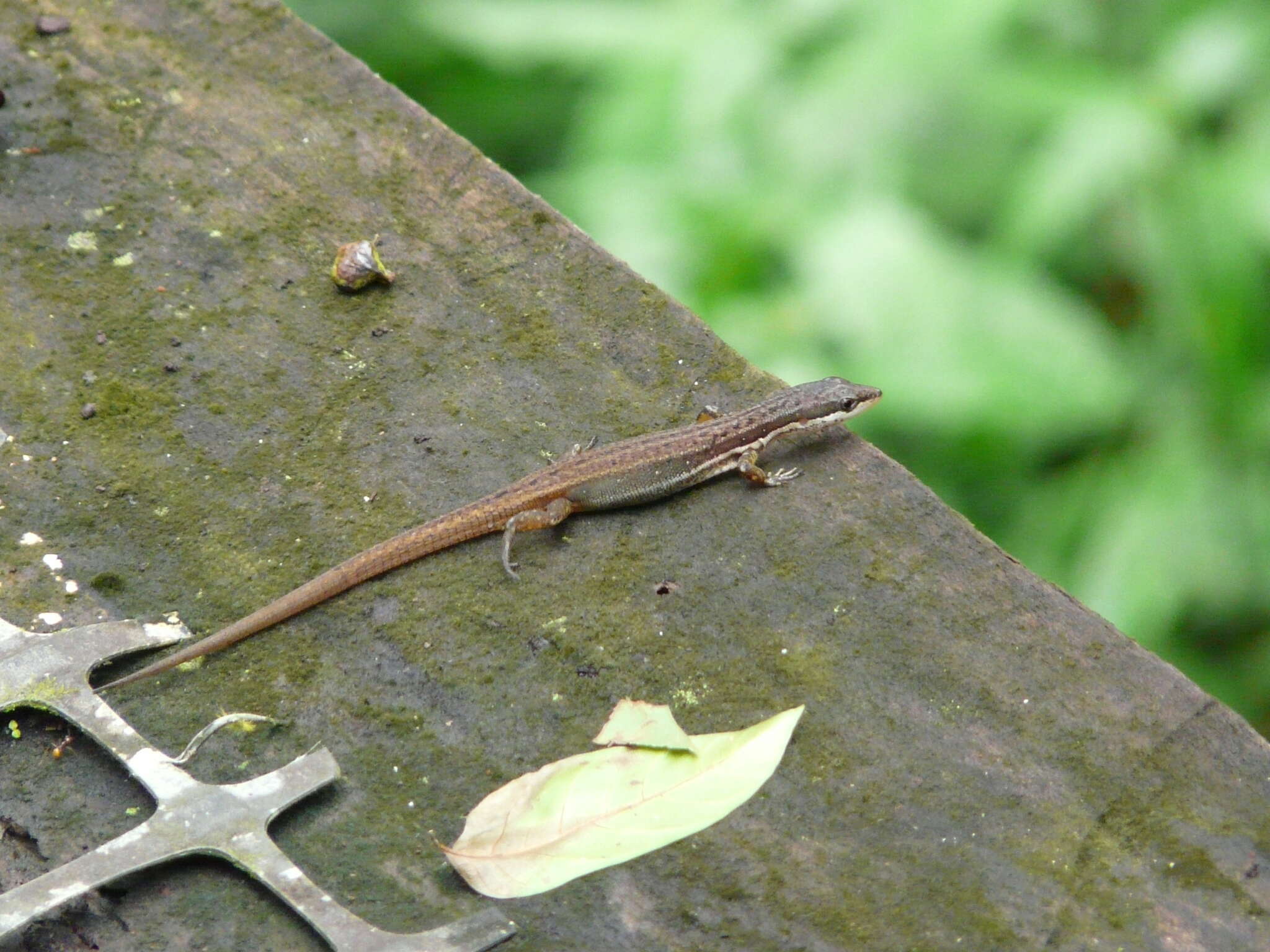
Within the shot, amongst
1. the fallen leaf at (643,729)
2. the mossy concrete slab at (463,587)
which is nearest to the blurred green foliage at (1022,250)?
the mossy concrete slab at (463,587)

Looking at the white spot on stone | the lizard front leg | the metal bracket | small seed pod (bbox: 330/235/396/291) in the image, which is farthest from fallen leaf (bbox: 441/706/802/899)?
the white spot on stone

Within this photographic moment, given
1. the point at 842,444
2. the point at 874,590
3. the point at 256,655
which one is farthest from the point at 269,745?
the point at 842,444

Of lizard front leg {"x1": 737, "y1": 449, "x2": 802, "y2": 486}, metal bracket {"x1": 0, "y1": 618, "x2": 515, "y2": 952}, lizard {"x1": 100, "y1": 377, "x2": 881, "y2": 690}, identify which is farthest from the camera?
lizard front leg {"x1": 737, "y1": 449, "x2": 802, "y2": 486}

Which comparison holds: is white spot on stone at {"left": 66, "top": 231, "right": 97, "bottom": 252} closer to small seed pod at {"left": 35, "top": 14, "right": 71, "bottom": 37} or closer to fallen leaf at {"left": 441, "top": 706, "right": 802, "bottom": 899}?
small seed pod at {"left": 35, "top": 14, "right": 71, "bottom": 37}

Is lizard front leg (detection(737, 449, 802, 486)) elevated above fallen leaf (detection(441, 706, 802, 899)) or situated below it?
above

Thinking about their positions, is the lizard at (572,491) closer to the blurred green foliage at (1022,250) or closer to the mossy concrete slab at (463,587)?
the mossy concrete slab at (463,587)

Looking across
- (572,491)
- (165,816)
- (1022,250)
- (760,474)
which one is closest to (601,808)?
(165,816)

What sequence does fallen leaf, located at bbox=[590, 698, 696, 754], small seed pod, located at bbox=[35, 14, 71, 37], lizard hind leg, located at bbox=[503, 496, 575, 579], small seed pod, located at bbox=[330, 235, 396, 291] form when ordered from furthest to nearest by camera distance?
small seed pod, located at bbox=[35, 14, 71, 37]
small seed pod, located at bbox=[330, 235, 396, 291]
lizard hind leg, located at bbox=[503, 496, 575, 579]
fallen leaf, located at bbox=[590, 698, 696, 754]
